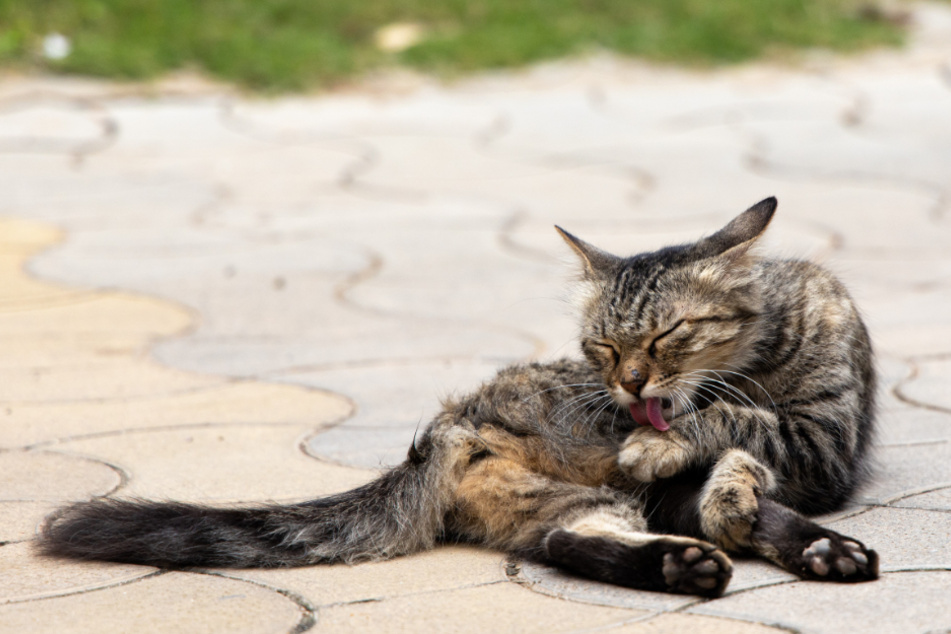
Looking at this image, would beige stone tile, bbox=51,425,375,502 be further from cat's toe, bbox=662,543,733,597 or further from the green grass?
the green grass

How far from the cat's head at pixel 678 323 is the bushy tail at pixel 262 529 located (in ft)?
1.89

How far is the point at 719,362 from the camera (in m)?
3.02

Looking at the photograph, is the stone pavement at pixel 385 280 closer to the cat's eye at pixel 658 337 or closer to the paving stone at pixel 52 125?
the paving stone at pixel 52 125

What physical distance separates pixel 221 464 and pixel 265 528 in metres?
0.78

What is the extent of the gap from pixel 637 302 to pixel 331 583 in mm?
1096

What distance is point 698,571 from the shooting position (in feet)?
7.68

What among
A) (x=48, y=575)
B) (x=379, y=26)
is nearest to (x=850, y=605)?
(x=48, y=575)

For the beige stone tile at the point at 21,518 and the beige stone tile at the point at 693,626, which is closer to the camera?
the beige stone tile at the point at 693,626

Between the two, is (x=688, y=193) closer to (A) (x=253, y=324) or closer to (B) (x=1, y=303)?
(A) (x=253, y=324)

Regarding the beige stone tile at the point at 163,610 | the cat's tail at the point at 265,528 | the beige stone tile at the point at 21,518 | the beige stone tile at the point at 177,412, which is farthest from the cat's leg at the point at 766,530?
the beige stone tile at the point at 21,518

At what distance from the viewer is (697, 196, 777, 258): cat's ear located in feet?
10.00

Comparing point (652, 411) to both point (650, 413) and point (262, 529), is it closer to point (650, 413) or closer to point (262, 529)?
point (650, 413)

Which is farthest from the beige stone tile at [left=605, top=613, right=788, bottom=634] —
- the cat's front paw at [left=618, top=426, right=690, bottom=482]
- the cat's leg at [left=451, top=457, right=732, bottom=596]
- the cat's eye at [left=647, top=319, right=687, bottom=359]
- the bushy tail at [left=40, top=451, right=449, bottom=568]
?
the cat's eye at [left=647, top=319, right=687, bottom=359]

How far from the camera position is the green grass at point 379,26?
9.65 m
